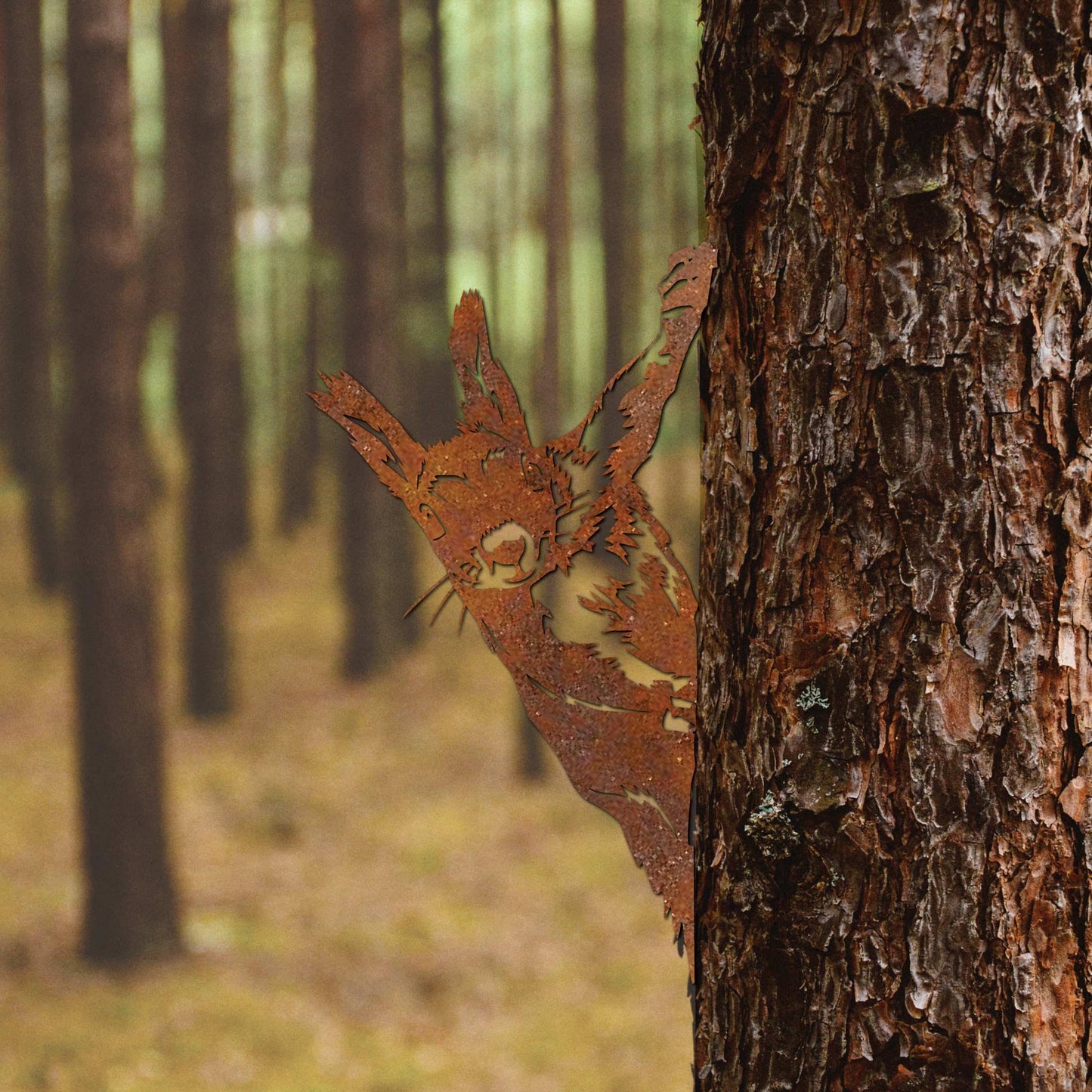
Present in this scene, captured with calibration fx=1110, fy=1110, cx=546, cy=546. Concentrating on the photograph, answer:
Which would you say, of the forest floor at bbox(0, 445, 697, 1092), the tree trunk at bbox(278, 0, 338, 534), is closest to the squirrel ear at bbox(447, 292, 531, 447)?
the forest floor at bbox(0, 445, 697, 1092)

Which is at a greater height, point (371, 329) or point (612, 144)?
point (612, 144)

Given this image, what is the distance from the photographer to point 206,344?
10.4 meters

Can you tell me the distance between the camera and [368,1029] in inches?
243

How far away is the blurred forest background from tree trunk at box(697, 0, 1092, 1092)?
0.29 m

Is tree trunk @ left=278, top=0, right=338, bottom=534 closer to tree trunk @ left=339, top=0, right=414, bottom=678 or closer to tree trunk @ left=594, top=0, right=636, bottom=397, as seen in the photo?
tree trunk @ left=339, top=0, right=414, bottom=678

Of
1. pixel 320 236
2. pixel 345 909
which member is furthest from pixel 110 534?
pixel 320 236

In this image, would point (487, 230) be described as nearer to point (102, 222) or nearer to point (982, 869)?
point (102, 222)

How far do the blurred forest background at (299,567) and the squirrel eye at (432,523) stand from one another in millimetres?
437

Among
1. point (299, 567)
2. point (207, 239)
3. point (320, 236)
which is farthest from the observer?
point (299, 567)

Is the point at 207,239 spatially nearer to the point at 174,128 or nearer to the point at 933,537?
the point at 174,128

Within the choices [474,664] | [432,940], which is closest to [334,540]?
[474,664]

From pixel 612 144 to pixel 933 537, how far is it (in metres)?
10.8

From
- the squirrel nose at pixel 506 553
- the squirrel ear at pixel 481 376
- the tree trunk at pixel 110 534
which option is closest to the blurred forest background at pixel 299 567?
the tree trunk at pixel 110 534

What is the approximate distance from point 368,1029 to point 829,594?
5789 mm
